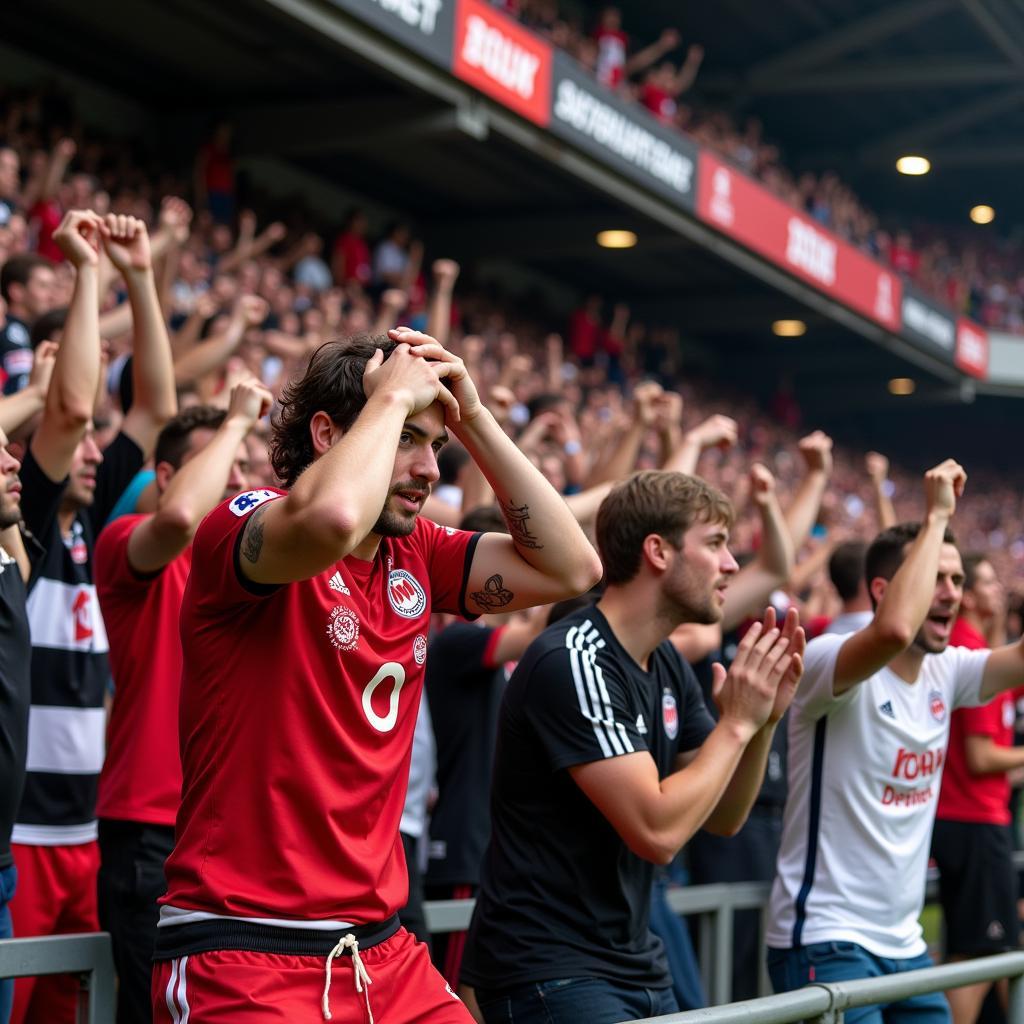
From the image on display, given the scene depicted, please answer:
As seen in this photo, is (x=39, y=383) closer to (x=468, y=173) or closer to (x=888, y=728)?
(x=888, y=728)

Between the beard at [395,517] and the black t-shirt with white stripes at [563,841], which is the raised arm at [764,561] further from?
the beard at [395,517]

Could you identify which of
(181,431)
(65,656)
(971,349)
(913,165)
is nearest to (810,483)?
(181,431)

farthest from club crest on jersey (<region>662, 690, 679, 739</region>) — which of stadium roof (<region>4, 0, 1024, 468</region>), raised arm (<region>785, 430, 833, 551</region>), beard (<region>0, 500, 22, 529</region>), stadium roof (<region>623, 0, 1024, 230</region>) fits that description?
stadium roof (<region>623, 0, 1024, 230</region>)

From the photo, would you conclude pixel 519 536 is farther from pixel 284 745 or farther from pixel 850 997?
pixel 850 997

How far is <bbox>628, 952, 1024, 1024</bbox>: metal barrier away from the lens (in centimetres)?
276

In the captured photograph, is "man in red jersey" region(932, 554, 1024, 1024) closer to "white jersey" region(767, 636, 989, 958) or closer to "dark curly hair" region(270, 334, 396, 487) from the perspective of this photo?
"white jersey" region(767, 636, 989, 958)

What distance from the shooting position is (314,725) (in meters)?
2.54

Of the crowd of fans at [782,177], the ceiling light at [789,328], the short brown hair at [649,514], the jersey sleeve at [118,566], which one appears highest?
the crowd of fans at [782,177]

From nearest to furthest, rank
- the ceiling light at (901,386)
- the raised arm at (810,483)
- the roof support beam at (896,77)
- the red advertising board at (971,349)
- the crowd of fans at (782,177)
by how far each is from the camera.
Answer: the raised arm at (810,483) < the crowd of fans at (782,177) < the roof support beam at (896,77) < the red advertising board at (971,349) < the ceiling light at (901,386)

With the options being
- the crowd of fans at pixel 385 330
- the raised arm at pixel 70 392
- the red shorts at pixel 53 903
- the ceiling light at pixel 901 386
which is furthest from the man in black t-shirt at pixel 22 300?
the ceiling light at pixel 901 386

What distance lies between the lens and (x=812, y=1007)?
309 centimetres

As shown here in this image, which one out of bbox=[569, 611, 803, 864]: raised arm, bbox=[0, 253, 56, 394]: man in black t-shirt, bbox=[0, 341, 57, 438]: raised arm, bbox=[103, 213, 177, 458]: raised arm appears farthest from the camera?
bbox=[0, 253, 56, 394]: man in black t-shirt

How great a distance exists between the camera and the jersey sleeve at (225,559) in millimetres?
2490

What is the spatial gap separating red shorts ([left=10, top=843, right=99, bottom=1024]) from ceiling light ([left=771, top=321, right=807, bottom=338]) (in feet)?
66.4
